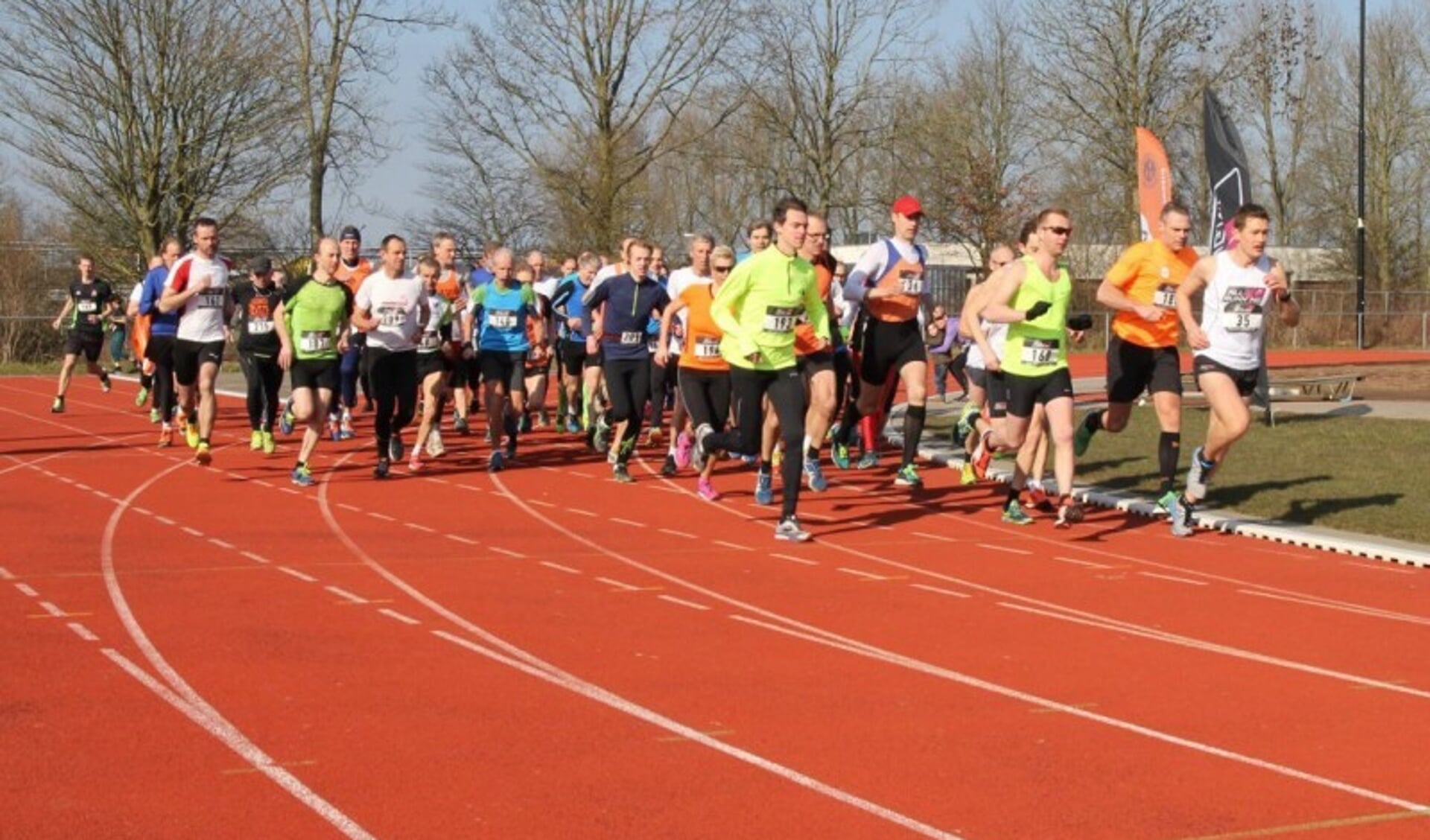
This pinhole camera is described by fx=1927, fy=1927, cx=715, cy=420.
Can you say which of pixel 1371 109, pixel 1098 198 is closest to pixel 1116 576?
A: pixel 1098 198

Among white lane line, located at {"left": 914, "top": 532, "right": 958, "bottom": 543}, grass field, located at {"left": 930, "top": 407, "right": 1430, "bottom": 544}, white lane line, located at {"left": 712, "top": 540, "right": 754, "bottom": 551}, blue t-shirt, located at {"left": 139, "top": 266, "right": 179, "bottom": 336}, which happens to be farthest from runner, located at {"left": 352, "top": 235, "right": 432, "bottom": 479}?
grass field, located at {"left": 930, "top": 407, "right": 1430, "bottom": 544}

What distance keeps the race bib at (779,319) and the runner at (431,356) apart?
4.63 m

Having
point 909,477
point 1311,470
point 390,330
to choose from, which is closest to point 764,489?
point 909,477

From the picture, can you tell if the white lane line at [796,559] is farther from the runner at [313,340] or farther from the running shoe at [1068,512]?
the runner at [313,340]

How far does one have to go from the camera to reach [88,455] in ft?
61.6

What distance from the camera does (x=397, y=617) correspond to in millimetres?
9422

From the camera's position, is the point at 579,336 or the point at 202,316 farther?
the point at 579,336

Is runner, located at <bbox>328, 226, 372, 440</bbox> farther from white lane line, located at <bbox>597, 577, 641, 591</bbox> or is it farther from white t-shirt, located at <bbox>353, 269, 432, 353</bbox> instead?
white lane line, located at <bbox>597, 577, 641, 591</bbox>

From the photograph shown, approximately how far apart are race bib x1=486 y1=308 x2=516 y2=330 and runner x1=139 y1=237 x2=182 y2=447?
2973 mm

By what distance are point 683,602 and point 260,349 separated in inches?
380

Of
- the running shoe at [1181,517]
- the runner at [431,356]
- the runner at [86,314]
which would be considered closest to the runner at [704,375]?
the runner at [431,356]

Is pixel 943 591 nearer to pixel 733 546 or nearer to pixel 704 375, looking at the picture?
pixel 733 546

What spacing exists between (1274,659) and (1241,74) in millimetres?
45407

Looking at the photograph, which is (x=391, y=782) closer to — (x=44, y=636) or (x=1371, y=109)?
(x=44, y=636)
